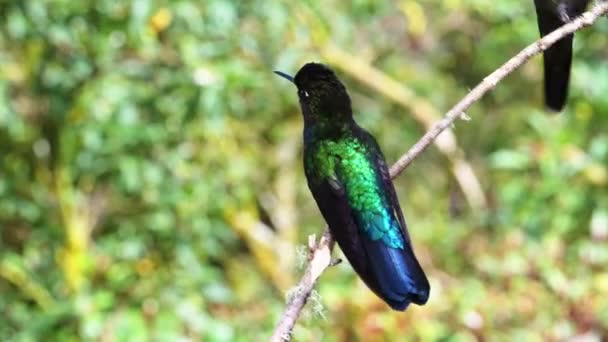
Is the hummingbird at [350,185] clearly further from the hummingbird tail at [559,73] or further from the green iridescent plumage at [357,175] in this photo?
the hummingbird tail at [559,73]

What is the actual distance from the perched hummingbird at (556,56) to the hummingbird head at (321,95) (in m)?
0.62

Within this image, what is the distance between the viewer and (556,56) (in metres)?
2.70

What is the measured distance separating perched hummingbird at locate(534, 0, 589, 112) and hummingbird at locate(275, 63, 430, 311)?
629mm

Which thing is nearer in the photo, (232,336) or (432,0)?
(232,336)

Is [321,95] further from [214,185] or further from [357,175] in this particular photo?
[214,185]

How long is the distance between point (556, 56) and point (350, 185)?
30.4 inches

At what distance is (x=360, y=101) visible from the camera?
498cm

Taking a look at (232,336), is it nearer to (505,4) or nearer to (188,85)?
(188,85)

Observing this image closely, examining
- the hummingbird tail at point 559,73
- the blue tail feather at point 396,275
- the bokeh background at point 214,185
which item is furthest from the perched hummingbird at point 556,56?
the bokeh background at point 214,185

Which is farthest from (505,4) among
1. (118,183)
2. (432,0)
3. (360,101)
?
(118,183)

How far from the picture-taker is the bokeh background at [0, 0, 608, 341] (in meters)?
3.80

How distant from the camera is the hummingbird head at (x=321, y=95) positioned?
2182 millimetres

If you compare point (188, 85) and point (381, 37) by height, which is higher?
point (381, 37)

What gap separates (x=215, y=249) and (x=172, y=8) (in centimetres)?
108
